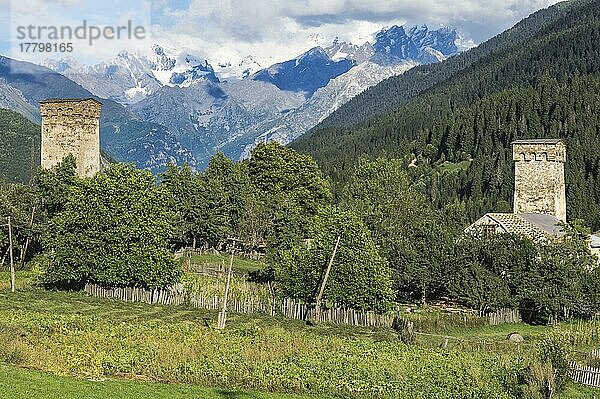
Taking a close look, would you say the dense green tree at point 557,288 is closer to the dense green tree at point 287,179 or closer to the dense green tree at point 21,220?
the dense green tree at point 287,179

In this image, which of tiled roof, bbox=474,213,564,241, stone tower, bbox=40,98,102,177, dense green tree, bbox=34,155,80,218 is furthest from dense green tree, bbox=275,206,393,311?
stone tower, bbox=40,98,102,177

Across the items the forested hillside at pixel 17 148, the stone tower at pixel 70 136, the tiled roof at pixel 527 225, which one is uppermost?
the forested hillside at pixel 17 148

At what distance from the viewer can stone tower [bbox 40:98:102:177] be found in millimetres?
62688

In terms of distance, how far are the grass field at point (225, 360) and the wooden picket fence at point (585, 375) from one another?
90cm

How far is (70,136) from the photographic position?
62812mm

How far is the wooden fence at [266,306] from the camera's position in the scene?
137 ft

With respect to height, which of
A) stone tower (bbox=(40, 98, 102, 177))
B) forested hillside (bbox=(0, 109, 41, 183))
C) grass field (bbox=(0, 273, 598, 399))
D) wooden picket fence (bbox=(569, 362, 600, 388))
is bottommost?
wooden picket fence (bbox=(569, 362, 600, 388))

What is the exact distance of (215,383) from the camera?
27281mm

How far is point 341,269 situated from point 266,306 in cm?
461

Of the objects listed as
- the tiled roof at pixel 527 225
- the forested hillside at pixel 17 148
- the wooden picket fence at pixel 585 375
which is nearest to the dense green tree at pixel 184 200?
the tiled roof at pixel 527 225

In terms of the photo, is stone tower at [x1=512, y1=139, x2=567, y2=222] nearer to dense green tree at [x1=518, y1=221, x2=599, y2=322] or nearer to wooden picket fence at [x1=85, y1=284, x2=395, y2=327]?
dense green tree at [x1=518, y1=221, x2=599, y2=322]

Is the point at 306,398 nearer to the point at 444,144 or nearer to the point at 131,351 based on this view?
the point at 131,351

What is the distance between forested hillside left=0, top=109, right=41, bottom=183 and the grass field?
331 ft

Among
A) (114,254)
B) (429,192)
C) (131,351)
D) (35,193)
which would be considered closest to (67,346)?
(131,351)
